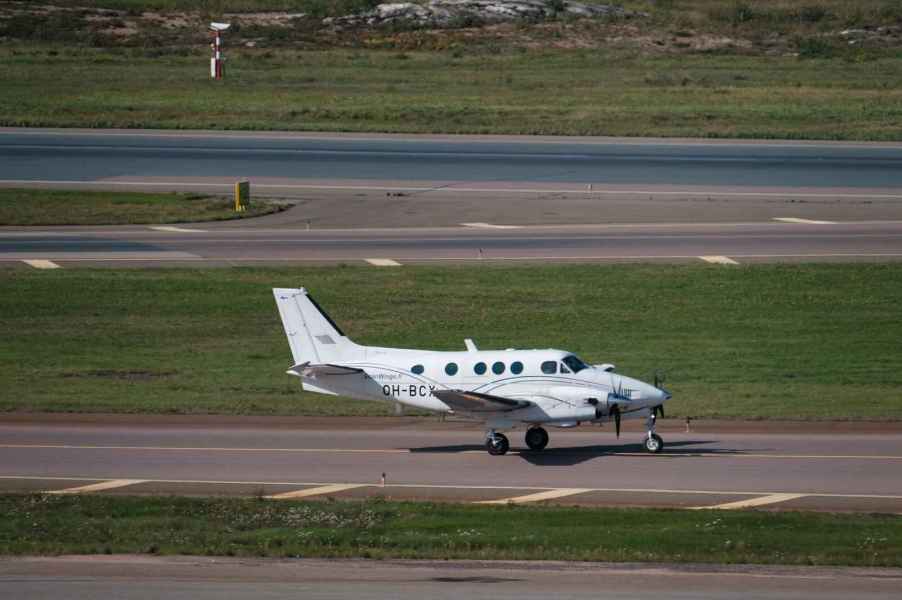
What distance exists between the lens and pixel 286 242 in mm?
57312

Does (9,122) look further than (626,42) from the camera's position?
No

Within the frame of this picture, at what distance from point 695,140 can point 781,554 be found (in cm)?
6014

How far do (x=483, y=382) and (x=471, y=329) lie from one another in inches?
495

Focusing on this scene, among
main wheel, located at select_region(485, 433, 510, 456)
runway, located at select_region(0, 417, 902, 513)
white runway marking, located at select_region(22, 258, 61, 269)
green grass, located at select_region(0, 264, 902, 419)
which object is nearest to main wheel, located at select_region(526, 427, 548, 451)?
runway, located at select_region(0, 417, 902, 513)

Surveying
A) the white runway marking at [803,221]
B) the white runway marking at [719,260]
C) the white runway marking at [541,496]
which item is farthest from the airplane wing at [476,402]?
the white runway marking at [803,221]

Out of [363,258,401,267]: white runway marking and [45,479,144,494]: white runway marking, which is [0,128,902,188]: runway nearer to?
[363,258,401,267]: white runway marking

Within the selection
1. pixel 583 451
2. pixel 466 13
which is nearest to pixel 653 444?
pixel 583 451

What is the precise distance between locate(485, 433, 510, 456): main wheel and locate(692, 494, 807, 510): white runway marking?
6.16 metres

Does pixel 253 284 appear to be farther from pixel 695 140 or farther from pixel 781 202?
pixel 695 140

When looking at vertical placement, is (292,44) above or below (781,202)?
above

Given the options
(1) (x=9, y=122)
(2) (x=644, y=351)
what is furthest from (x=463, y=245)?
(1) (x=9, y=122)

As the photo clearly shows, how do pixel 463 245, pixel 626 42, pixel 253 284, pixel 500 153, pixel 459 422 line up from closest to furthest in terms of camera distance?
1. pixel 459 422
2. pixel 253 284
3. pixel 463 245
4. pixel 500 153
5. pixel 626 42


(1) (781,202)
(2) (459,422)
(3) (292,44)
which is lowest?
(2) (459,422)

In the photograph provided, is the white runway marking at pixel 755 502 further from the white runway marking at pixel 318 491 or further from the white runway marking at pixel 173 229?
the white runway marking at pixel 173 229
